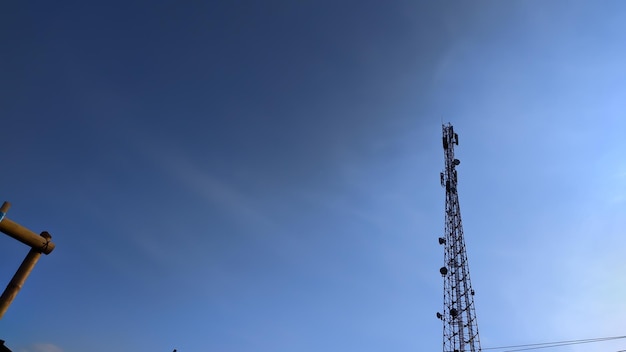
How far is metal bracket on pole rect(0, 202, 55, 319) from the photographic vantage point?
423 inches

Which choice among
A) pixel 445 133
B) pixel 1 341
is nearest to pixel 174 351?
pixel 1 341

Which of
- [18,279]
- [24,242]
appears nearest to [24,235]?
[24,242]

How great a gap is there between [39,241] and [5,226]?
972mm

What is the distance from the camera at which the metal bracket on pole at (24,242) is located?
10.7 meters

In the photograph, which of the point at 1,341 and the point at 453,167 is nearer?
the point at 1,341

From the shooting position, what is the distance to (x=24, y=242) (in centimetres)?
1138

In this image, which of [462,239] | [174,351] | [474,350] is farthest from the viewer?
[462,239]

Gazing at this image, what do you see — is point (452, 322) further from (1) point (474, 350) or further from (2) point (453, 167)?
(2) point (453, 167)

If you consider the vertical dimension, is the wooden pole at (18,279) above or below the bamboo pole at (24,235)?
below

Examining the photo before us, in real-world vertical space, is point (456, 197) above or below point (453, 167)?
below

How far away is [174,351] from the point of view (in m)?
45.2

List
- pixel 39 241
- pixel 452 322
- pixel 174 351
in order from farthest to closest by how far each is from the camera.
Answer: pixel 452 322 < pixel 174 351 < pixel 39 241

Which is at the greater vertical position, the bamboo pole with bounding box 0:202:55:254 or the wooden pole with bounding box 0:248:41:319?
the bamboo pole with bounding box 0:202:55:254

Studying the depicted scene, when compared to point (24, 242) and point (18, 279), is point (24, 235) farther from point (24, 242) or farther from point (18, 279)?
point (18, 279)
